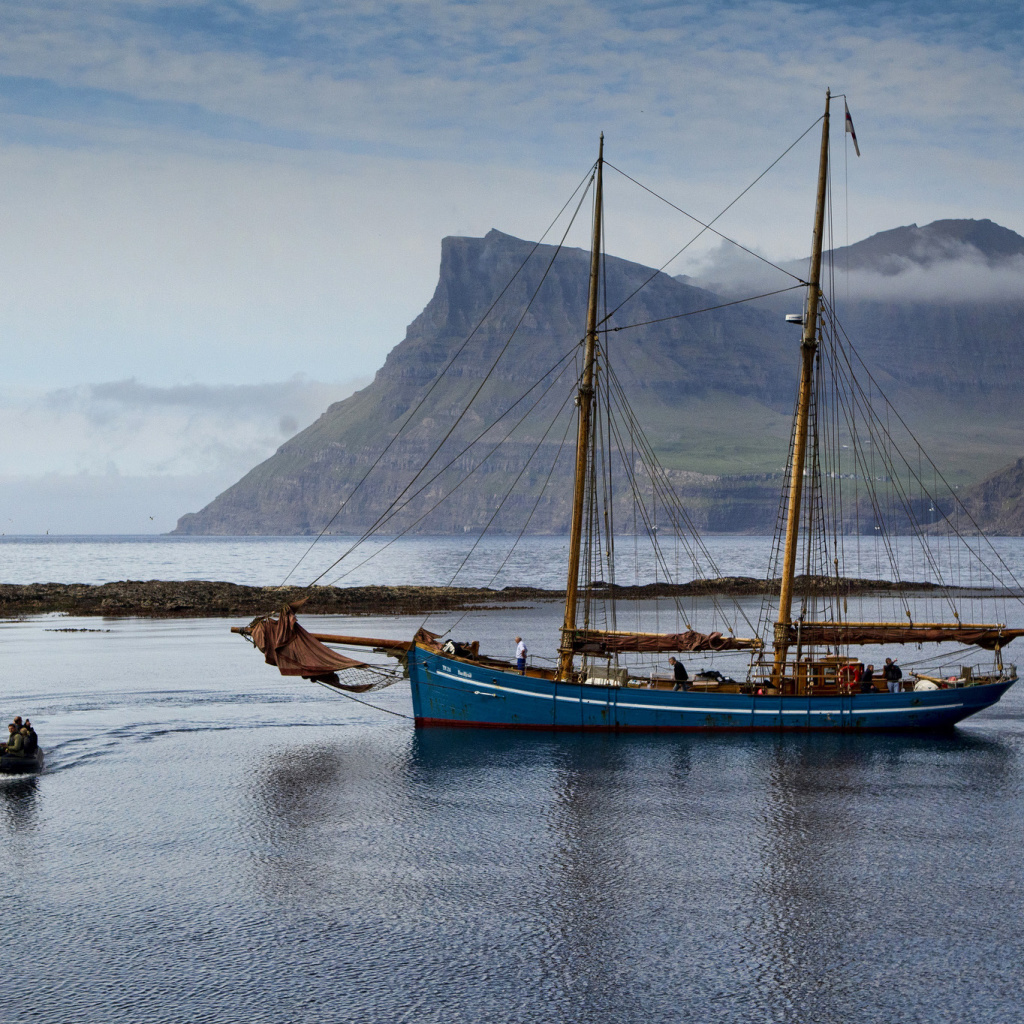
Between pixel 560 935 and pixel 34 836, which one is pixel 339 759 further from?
pixel 560 935

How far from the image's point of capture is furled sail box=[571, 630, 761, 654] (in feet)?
170

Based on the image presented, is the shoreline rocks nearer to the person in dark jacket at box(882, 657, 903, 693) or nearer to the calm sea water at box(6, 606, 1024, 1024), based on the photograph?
the person in dark jacket at box(882, 657, 903, 693)

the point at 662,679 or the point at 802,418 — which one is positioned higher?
the point at 802,418

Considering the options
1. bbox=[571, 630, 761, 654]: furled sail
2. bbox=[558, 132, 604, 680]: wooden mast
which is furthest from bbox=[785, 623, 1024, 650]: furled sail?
bbox=[558, 132, 604, 680]: wooden mast

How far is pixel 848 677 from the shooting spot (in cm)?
5116

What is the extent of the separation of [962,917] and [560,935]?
10.1 meters

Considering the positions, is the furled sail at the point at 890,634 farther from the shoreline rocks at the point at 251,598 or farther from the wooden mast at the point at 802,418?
the shoreline rocks at the point at 251,598

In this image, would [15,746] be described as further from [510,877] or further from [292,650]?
[510,877]

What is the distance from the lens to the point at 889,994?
75.0 ft

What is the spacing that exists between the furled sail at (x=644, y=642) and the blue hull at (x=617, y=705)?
3.10 meters

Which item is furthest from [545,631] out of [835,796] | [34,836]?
[34,836]

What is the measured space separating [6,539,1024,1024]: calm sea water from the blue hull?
1.00 metres

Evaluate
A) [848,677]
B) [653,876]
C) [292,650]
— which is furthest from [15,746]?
[848,677]

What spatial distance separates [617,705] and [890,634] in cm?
1497
